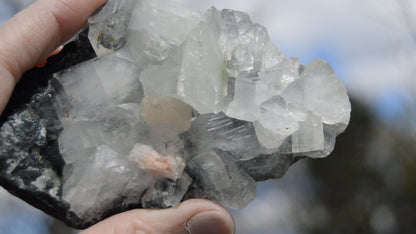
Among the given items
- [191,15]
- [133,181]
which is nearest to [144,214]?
[133,181]

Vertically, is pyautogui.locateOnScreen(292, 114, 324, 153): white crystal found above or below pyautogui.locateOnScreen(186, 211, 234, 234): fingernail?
above

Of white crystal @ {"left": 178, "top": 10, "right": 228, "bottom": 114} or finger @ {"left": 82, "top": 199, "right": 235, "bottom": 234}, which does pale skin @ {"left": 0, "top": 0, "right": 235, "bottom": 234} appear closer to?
finger @ {"left": 82, "top": 199, "right": 235, "bottom": 234}

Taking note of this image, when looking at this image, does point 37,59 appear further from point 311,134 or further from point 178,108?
point 311,134

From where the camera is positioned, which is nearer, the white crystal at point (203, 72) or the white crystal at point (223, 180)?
the white crystal at point (203, 72)

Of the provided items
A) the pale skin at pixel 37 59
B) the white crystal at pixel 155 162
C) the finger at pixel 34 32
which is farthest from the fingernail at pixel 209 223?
the finger at pixel 34 32

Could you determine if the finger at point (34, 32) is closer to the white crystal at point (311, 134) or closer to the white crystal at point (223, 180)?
the white crystal at point (223, 180)

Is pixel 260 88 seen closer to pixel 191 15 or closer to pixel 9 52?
pixel 191 15

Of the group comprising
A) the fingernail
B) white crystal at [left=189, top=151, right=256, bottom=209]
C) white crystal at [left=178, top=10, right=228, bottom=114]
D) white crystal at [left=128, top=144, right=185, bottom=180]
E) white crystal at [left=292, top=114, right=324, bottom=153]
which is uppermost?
white crystal at [left=178, top=10, right=228, bottom=114]

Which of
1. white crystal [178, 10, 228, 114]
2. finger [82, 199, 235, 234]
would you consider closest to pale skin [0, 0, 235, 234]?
finger [82, 199, 235, 234]

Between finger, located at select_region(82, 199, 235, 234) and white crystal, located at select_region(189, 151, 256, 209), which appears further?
white crystal, located at select_region(189, 151, 256, 209)
